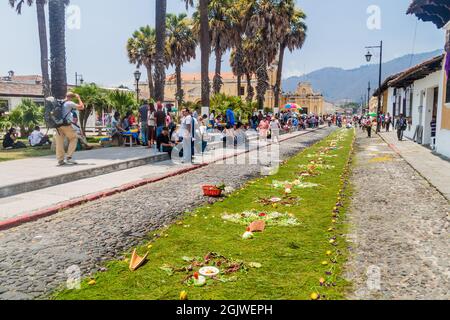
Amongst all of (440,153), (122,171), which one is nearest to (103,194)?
(122,171)

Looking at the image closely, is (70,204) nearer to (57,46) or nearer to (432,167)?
(432,167)

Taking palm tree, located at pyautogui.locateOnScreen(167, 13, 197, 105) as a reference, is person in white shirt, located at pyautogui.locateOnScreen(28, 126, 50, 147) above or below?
below

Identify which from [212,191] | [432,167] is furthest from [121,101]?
[432,167]

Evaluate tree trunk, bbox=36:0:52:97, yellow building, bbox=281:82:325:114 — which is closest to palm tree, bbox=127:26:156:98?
tree trunk, bbox=36:0:52:97

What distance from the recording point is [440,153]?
15453 millimetres

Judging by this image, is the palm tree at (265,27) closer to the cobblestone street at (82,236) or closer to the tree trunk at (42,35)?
the tree trunk at (42,35)

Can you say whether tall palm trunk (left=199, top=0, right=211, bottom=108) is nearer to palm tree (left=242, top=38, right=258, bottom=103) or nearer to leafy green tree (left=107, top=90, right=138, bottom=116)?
leafy green tree (left=107, top=90, right=138, bottom=116)

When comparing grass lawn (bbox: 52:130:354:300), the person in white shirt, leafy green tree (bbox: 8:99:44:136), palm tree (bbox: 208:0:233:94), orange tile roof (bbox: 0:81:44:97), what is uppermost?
palm tree (bbox: 208:0:233:94)

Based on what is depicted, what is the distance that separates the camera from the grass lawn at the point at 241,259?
11.9 feet

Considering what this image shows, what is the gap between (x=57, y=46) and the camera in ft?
52.0

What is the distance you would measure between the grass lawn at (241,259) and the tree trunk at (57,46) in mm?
11665

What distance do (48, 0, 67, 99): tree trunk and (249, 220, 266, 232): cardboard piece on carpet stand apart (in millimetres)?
13118

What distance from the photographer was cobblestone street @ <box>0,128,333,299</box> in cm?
401

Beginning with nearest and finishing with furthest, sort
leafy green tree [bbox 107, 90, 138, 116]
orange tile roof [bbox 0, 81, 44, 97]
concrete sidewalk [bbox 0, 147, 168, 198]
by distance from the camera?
concrete sidewalk [bbox 0, 147, 168, 198], leafy green tree [bbox 107, 90, 138, 116], orange tile roof [bbox 0, 81, 44, 97]
